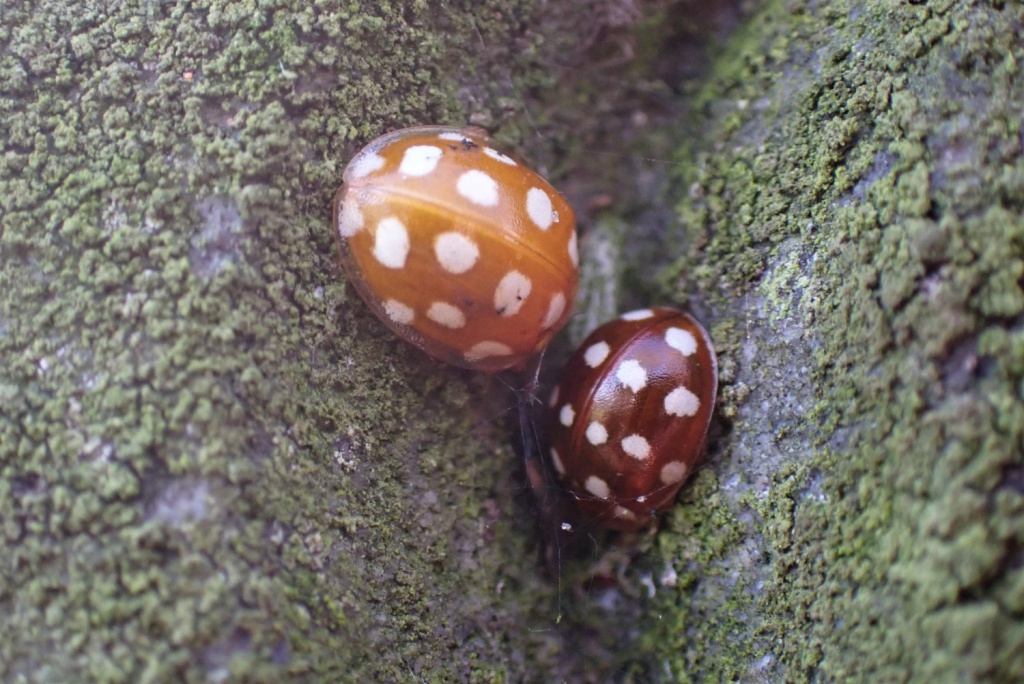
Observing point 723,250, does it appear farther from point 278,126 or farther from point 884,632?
point 278,126

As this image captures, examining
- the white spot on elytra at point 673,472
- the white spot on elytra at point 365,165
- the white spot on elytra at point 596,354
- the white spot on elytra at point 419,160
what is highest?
the white spot on elytra at point 419,160

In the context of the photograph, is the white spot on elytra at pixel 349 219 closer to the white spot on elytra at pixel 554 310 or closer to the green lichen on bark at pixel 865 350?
the white spot on elytra at pixel 554 310

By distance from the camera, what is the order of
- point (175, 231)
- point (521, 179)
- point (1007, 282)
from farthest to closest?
point (521, 179) → point (175, 231) → point (1007, 282)

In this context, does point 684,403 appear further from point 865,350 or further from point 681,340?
point 865,350

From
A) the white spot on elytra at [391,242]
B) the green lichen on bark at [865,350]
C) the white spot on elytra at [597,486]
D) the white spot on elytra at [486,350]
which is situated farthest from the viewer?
the white spot on elytra at [597,486]

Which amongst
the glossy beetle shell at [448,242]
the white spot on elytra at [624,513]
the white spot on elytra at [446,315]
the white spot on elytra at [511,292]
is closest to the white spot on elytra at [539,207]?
the glossy beetle shell at [448,242]

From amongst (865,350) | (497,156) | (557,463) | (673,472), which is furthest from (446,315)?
(865,350)

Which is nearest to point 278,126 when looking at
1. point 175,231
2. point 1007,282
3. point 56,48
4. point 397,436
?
point 175,231
